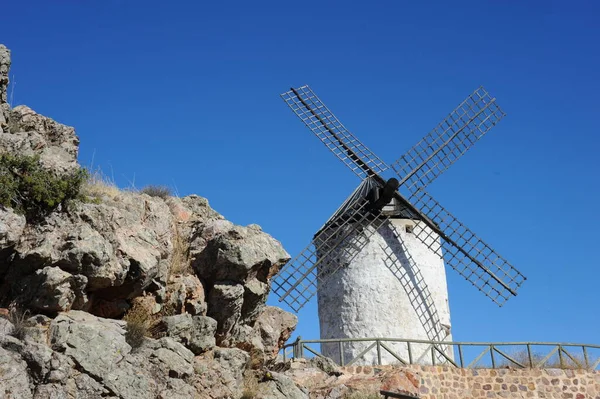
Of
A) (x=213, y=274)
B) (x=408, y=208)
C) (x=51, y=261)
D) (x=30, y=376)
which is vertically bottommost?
(x=30, y=376)

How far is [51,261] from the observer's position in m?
9.15

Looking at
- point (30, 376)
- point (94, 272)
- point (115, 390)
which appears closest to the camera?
point (30, 376)

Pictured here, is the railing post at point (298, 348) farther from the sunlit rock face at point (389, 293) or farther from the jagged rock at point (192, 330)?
the jagged rock at point (192, 330)

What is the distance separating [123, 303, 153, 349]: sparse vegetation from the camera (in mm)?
9547

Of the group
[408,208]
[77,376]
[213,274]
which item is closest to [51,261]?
[77,376]

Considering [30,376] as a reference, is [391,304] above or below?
above

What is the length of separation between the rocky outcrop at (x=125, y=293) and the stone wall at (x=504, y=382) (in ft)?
16.0

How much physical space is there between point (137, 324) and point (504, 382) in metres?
10.3

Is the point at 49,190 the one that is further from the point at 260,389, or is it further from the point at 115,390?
the point at 260,389

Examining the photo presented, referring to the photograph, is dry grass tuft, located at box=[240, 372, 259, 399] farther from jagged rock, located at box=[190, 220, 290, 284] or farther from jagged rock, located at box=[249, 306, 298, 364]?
jagged rock, located at box=[190, 220, 290, 284]

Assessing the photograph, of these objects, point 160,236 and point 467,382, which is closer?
point 160,236

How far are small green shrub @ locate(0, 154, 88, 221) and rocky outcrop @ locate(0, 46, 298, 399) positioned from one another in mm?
146

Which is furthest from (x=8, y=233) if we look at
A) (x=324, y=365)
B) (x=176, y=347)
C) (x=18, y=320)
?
(x=324, y=365)

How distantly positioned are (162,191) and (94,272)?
294 centimetres
